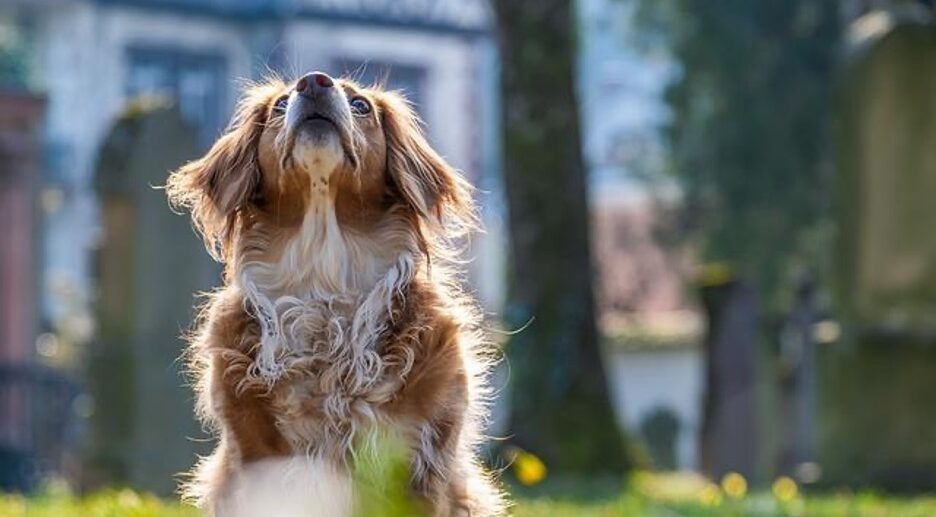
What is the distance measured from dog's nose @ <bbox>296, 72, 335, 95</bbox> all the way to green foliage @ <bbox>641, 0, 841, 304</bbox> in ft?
71.5

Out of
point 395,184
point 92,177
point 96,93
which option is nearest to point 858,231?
point 92,177

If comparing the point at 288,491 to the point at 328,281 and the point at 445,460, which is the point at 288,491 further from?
the point at 328,281

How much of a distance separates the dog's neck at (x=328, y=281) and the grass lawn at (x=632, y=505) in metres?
2.35

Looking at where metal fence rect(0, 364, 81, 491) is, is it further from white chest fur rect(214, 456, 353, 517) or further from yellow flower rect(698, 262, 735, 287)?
white chest fur rect(214, 456, 353, 517)

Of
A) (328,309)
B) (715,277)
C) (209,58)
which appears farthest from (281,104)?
(209,58)

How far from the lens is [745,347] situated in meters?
16.5

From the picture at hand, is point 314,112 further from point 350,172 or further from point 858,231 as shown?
point 858,231

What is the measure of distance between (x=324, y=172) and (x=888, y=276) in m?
8.19

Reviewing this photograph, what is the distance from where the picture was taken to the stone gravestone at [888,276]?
574 inches

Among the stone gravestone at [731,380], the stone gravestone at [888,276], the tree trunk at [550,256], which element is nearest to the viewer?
the stone gravestone at [888,276]

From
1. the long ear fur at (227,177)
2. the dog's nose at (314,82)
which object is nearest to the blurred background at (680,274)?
the long ear fur at (227,177)

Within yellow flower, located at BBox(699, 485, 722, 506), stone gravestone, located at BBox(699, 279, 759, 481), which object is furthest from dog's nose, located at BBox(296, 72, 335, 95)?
stone gravestone, located at BBox(699, 279, 759, 481)

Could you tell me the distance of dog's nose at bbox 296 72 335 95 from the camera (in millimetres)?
6910

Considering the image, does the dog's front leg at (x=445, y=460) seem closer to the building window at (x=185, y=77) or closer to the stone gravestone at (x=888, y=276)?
the stone gravestone at (x=888, y=276)
